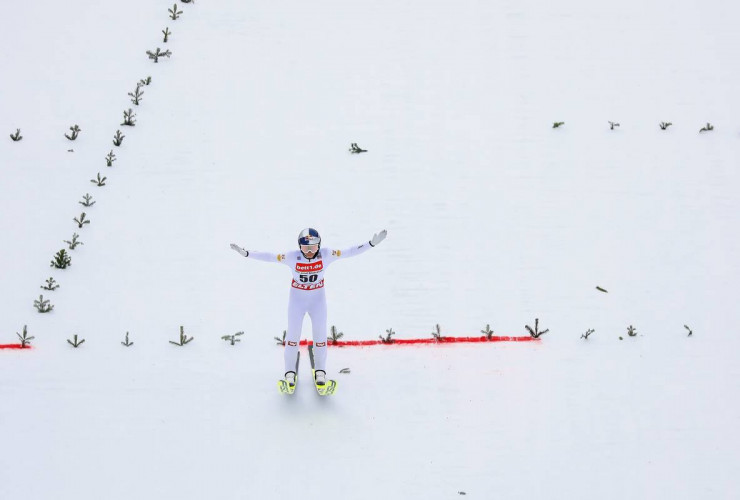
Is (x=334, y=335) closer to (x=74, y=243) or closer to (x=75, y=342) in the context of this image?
(x=75, y=342)

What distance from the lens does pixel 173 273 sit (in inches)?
381

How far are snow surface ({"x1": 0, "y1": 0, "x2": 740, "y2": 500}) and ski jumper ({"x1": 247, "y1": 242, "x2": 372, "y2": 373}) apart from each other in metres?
0.56

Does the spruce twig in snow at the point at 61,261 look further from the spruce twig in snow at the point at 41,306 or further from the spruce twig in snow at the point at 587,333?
the spruce twig in snow at the point at 587,333

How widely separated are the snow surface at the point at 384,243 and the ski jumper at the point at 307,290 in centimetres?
56

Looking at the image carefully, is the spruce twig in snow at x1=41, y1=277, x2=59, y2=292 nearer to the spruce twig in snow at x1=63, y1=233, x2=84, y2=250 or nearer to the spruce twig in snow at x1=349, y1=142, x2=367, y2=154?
the spruce twig in snow at x1=63, y1=233, x2=84, y2=250

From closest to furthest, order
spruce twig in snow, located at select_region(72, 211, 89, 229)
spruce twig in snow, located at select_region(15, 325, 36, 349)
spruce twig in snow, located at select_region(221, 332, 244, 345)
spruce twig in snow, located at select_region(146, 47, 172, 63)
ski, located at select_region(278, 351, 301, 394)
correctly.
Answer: ski, located at select_region(278, 351, 301, 394)
spruce twig in snow, located at select_region(15, 325, 36, 349)
spruce twig in snow, located at select_region(221, 332, 244, 345)
spruce twig in snow, located at select_region(72, 211, 89, 229)
spruce twig in snow, located at select_region(146, 47, 172, 63)

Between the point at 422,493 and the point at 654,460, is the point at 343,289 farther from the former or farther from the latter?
the point at 654,460

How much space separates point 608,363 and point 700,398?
902 mm

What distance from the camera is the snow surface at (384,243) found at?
26.6 ft

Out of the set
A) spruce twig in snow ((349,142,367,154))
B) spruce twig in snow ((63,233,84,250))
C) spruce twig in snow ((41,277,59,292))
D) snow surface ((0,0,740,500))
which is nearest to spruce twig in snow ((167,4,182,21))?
snow surface ((0,0,740,500))

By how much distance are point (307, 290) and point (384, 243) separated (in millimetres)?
2129

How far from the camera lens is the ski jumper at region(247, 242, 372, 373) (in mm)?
8156

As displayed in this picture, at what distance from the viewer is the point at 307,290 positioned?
8.24 m

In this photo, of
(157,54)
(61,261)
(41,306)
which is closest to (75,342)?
(41,306)
